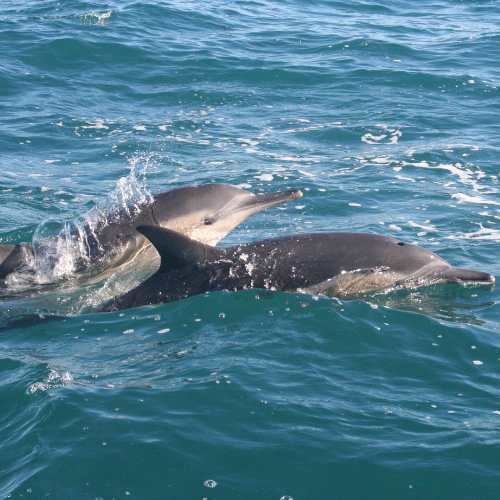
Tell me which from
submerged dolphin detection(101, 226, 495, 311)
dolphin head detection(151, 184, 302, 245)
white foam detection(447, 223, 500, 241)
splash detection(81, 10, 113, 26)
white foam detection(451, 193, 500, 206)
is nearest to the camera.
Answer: submerged dolphin detection(101, 226, 495, 311)

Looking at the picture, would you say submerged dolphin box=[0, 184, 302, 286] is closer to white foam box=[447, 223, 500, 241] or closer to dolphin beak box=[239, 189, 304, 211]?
dolphin beak box=[239, 189, 304, 211]

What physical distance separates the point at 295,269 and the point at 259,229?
394cm

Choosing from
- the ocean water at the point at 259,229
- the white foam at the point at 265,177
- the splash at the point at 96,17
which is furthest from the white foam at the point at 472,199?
the splash at the point at 96,17

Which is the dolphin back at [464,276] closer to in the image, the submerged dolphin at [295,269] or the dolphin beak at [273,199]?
the submerged dolphin at [295,269]

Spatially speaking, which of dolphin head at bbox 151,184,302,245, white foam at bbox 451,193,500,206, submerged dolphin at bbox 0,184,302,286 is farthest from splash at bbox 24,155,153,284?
white foam at bbox 451,193,500,206

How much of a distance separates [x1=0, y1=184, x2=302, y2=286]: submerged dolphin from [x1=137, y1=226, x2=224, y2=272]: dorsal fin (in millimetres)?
1767

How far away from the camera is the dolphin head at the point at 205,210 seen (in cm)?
1373

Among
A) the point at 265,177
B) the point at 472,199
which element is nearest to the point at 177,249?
the point at 265,177

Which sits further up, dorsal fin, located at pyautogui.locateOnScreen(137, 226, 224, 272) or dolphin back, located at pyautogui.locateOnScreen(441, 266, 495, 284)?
dorsal fin, located at pyautogui.locateOnScreen(137, 226, 224, 272)

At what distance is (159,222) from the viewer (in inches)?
538

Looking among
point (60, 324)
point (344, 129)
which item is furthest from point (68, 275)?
point (344, 129)

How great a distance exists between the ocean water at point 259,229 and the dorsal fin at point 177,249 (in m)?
0.51

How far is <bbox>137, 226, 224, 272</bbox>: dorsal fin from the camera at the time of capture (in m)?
11.2

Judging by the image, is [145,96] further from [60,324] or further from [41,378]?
[41,378]
